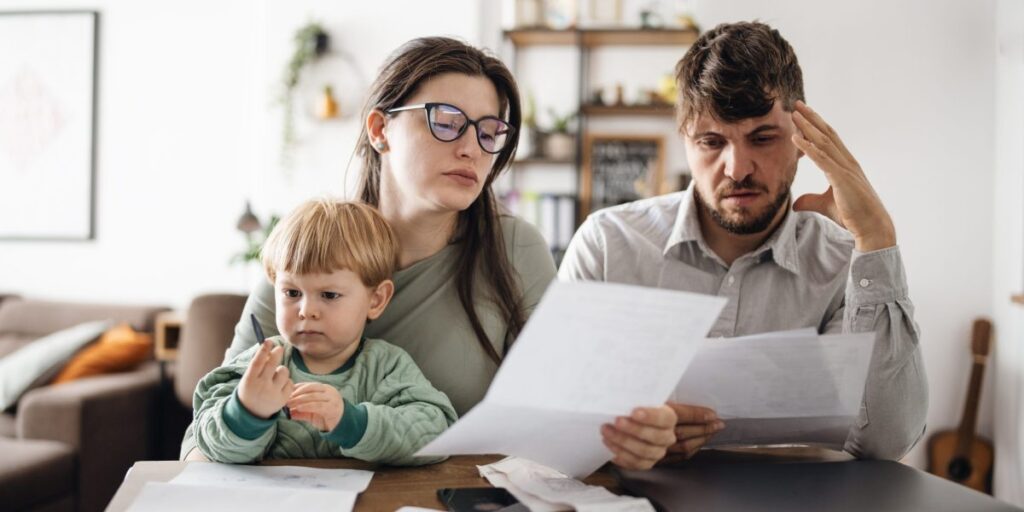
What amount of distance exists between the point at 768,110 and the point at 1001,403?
8.99 ft

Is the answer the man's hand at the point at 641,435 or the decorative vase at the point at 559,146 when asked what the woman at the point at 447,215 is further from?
the decorative vase at the point at 559,146

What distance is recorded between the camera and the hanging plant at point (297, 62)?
153 inches

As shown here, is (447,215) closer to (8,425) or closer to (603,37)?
(8,425)

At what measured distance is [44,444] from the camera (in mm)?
2656

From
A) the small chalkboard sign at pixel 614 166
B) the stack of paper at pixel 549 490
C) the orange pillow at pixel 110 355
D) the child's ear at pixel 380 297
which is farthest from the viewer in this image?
the small chalkboard sign at pixel 614 166

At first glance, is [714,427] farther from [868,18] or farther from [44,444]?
[868,18]

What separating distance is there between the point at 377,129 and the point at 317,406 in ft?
2.01

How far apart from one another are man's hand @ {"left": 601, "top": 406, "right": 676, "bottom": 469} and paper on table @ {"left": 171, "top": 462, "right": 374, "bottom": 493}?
0.91 feet

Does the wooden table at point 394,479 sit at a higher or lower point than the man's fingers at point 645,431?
lower

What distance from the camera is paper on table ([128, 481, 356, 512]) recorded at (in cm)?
82

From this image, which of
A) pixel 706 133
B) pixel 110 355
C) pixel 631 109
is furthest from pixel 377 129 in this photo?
pixel 631 109

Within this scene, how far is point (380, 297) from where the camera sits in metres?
1.20

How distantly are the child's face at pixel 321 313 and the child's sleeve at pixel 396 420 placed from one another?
3.1 inches

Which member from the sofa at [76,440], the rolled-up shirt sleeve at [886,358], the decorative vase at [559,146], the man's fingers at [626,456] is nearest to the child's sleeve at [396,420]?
the man's fingers at [626,456]
